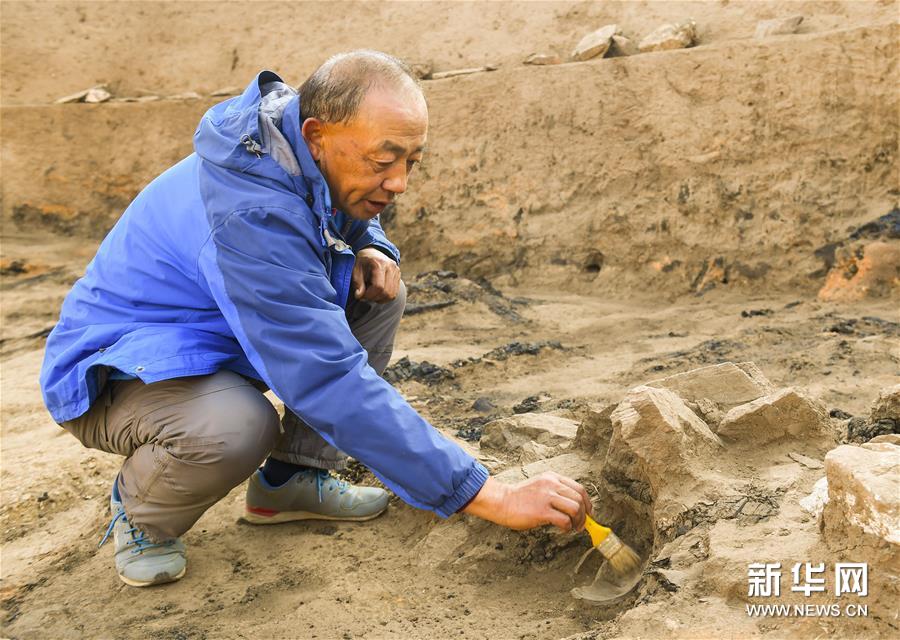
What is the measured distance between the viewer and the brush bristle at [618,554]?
1.94m

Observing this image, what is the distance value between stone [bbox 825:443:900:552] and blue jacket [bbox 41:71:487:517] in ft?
2.21

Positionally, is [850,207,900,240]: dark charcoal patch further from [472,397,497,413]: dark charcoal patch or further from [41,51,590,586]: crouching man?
[41,51,590,586]: crouching man

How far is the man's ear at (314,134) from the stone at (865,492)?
1.23 meters

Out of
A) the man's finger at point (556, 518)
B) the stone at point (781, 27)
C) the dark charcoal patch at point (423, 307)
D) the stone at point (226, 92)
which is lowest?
the dark charcoal patch at point (423, 307)

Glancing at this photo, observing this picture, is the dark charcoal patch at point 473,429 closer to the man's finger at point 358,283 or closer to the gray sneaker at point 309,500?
the gray sneaker at point 309,500

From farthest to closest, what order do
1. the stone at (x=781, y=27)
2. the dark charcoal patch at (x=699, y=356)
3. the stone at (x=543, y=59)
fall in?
1. the stone at (x=543, y=59)
2. the stone at (x=781, y=27)
3. the dark charcoal patch at (x=699, y=356)

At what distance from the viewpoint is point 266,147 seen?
193 cm

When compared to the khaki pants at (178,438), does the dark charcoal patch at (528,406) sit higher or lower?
lower

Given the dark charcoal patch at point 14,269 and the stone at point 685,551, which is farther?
the dark charcoal patch at point 14,269

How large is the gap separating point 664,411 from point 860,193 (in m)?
3.09

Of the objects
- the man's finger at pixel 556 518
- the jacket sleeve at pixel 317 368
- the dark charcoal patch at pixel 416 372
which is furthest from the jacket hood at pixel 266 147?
the dark charcoal patch at pixel 416 372

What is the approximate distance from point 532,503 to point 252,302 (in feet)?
2.31

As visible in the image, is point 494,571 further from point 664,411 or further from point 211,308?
point 211,308

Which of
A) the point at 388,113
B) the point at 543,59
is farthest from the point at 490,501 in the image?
the point at 543,59
